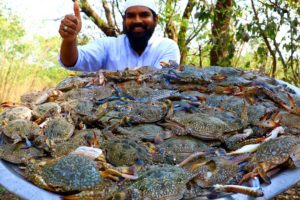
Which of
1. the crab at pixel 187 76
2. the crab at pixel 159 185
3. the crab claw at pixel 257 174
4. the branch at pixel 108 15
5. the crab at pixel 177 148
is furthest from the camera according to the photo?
the branch at pixel 108 15

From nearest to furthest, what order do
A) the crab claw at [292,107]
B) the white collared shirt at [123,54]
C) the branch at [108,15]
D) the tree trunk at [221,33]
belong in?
the crab claw at [292,107], the white collared shirt at [123,54], the tree trunk at [221,33], the branch at [108,15]

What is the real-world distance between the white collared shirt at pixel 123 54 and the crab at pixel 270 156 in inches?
86.6

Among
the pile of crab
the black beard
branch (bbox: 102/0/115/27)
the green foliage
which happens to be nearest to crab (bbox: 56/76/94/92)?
the pile of crab

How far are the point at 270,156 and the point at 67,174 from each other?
784 millimetres

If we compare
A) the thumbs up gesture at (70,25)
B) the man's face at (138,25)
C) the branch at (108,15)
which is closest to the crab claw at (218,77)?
the thumbs up gesture at (70,25)

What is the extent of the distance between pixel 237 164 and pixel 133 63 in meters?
2.50

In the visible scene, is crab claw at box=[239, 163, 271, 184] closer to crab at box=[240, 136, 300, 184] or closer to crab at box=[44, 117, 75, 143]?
crab at box=[240, 136, 300, 184]

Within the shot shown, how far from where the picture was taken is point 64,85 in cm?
248

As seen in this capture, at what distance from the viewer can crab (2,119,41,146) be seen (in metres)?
1.88

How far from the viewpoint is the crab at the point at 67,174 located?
1.43 m

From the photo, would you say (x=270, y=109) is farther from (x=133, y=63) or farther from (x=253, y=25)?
(x=253, y=25)

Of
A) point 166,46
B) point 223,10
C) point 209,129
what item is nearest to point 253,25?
point 223,10

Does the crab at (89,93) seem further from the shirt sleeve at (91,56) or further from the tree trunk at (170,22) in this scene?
the tree trunk at (170,22)

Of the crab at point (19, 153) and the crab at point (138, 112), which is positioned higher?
the crab at point (138, 112)
